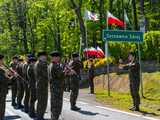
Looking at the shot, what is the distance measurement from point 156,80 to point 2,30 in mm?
47899

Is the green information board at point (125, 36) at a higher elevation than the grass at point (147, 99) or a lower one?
higher

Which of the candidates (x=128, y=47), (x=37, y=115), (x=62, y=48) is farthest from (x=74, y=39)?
(x=37, y=115)

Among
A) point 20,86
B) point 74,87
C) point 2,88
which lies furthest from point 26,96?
point 2,88

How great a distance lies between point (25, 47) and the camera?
63531 mm

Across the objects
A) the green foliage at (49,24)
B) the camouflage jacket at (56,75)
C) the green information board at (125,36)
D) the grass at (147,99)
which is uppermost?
the green foliage at (49,24)

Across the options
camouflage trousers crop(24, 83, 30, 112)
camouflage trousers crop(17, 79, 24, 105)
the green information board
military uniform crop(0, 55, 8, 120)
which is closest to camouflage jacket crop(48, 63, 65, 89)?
military uniform crop(0, 55, 8, 120)

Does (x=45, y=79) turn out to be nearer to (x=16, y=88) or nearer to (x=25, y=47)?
(x=16, y=88)

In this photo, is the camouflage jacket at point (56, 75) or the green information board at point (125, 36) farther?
the green information board at point (125, 36)

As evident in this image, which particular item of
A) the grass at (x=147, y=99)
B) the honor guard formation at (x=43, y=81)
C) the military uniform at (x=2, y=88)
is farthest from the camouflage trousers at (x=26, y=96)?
the military uniform at (x=2, y=88)

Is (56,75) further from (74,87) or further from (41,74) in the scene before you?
(74,87)

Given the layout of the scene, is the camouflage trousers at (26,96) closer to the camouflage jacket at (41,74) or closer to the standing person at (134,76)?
the camouflage jacket at (41,74)

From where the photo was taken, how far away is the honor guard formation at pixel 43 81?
14.3 meters

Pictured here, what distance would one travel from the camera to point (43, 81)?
16.2m

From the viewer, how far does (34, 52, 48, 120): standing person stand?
52.3ft
